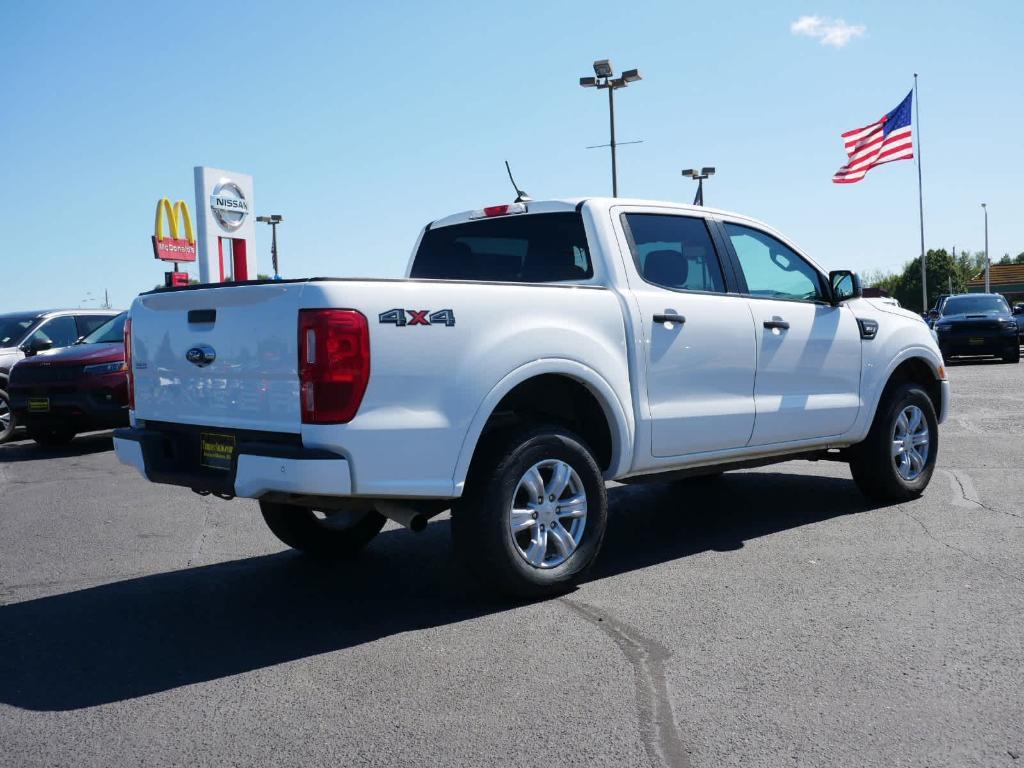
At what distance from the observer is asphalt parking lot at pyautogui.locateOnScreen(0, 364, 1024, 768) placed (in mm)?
3109

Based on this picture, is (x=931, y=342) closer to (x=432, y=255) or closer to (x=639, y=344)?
(x=639, y=344)

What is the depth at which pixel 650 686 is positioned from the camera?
3549mm

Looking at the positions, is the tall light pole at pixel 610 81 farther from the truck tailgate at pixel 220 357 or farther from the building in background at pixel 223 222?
the truck tailgate at pixel 220 357

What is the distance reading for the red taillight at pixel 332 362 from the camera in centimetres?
389

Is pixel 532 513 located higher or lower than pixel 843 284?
lower

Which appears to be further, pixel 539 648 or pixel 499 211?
pixel 499 211

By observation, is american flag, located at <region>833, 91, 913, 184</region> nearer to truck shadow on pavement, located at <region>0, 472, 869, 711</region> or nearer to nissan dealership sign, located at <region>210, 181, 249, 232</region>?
nissan dealership sign, located at <region>210, 181, 249, 232</region>

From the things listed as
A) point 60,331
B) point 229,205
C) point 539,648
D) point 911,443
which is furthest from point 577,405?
point 229,205

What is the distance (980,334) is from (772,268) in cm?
1884

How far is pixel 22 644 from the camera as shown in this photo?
418 cm

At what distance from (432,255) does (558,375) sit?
1.63 meters

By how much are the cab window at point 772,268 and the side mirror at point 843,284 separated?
0.26ft

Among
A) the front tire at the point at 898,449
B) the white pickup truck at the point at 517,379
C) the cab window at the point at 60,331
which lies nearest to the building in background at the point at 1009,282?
the cab window at the point at 60,331

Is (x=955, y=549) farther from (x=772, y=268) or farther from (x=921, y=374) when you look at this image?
(x=921, y=374)
